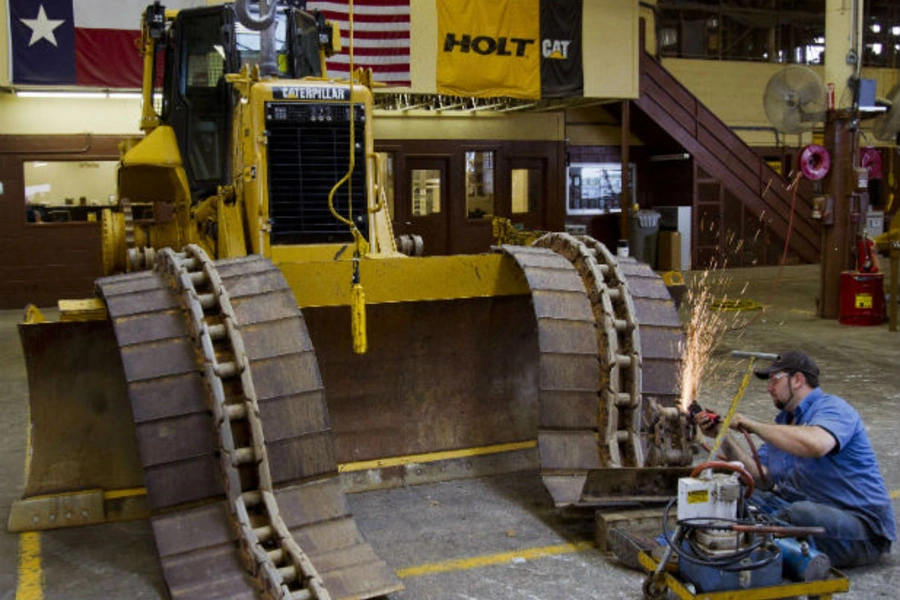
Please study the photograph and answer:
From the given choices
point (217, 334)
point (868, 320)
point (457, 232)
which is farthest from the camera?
point (457, 232)

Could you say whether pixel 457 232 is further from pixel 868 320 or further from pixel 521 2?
pixel 868 320

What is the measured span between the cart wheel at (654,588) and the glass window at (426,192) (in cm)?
1520

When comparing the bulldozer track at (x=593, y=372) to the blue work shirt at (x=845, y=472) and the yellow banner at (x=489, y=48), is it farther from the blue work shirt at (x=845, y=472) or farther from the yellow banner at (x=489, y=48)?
the yellow banner at (x=489, y=48)

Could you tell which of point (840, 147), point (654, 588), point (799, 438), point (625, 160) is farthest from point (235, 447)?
point (625, 160)

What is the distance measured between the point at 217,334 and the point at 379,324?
1461 mm

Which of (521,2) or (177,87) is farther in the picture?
(521,2)

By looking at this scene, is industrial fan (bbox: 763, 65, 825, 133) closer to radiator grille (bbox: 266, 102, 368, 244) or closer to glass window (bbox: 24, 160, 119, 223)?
radiator grille (bbox: 266, 102, 368, 244)

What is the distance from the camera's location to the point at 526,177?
67.9 feet

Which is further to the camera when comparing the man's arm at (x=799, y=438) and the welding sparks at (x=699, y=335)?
the welding sparks at (x=699, y=335)

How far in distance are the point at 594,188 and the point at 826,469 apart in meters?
16.7

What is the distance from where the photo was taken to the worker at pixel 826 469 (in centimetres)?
470

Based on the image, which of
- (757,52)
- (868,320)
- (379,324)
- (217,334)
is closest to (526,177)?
(868,320)

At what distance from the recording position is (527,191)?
20703mm

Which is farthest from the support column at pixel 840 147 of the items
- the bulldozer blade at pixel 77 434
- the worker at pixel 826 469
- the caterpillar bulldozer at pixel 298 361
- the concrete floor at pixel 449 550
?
the bulldozer blade at pixel 77 434
